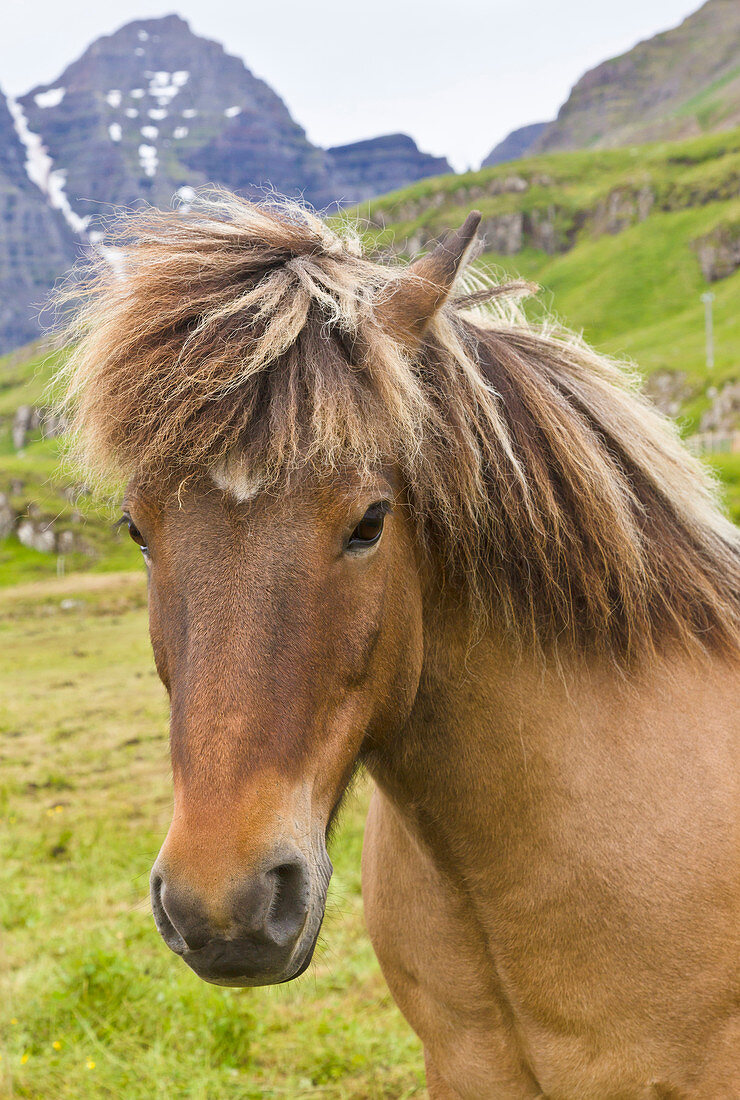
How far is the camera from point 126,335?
200 centimetres

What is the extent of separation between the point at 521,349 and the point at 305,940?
186 cm

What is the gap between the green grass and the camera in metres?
4.31

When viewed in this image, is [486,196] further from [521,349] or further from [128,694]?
[521,349]

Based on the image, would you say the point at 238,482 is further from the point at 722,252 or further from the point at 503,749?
the point at 722,252

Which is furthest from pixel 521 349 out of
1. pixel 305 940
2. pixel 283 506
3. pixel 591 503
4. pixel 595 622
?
pixel 305 940

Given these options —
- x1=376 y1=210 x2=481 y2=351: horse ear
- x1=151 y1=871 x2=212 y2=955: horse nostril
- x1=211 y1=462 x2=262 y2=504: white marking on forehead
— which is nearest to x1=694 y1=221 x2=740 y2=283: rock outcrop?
x1=376 y1=210 x2=481 y2=351: horse ear

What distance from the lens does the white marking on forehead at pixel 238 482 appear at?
5.84ft

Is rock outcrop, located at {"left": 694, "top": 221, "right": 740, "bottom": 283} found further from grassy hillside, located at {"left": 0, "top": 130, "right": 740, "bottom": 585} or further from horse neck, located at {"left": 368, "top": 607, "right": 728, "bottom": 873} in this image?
horse neck, located at {"left": 368, "top": 607, "right": 728, "bottom": 873}

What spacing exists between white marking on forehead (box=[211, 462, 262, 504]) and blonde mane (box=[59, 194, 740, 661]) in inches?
0.9

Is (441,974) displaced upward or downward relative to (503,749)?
Result: downward

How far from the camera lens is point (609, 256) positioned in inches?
4171

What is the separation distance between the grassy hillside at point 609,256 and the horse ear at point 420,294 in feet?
169

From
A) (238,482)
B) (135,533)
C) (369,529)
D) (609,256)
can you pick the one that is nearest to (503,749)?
(369,529)

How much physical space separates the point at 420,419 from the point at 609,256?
115905 millimetres
